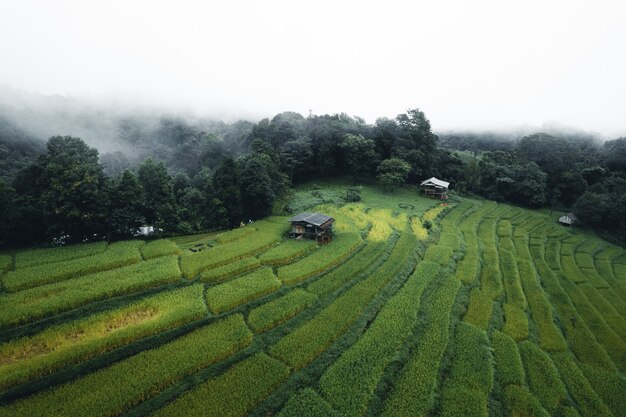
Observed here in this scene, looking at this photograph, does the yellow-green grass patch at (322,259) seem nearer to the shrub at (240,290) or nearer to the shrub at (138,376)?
the shrub at (240,290)

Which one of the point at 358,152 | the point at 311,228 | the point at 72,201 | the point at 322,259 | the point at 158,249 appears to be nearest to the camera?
the point at 72,201

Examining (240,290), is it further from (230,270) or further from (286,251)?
(286,251)

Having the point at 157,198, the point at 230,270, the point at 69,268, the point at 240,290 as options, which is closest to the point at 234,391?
the point at 240,290

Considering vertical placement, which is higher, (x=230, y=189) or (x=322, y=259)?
(x=230, y=189)

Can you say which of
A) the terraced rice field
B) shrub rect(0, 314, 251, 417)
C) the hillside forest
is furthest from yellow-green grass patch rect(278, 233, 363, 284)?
the hillside forest

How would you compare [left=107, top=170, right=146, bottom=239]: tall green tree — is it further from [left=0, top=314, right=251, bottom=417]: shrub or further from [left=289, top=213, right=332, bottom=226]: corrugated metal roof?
[left=0, top=314, right=251, bottom=417]: shrub

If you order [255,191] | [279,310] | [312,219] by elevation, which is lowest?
[279,310]
